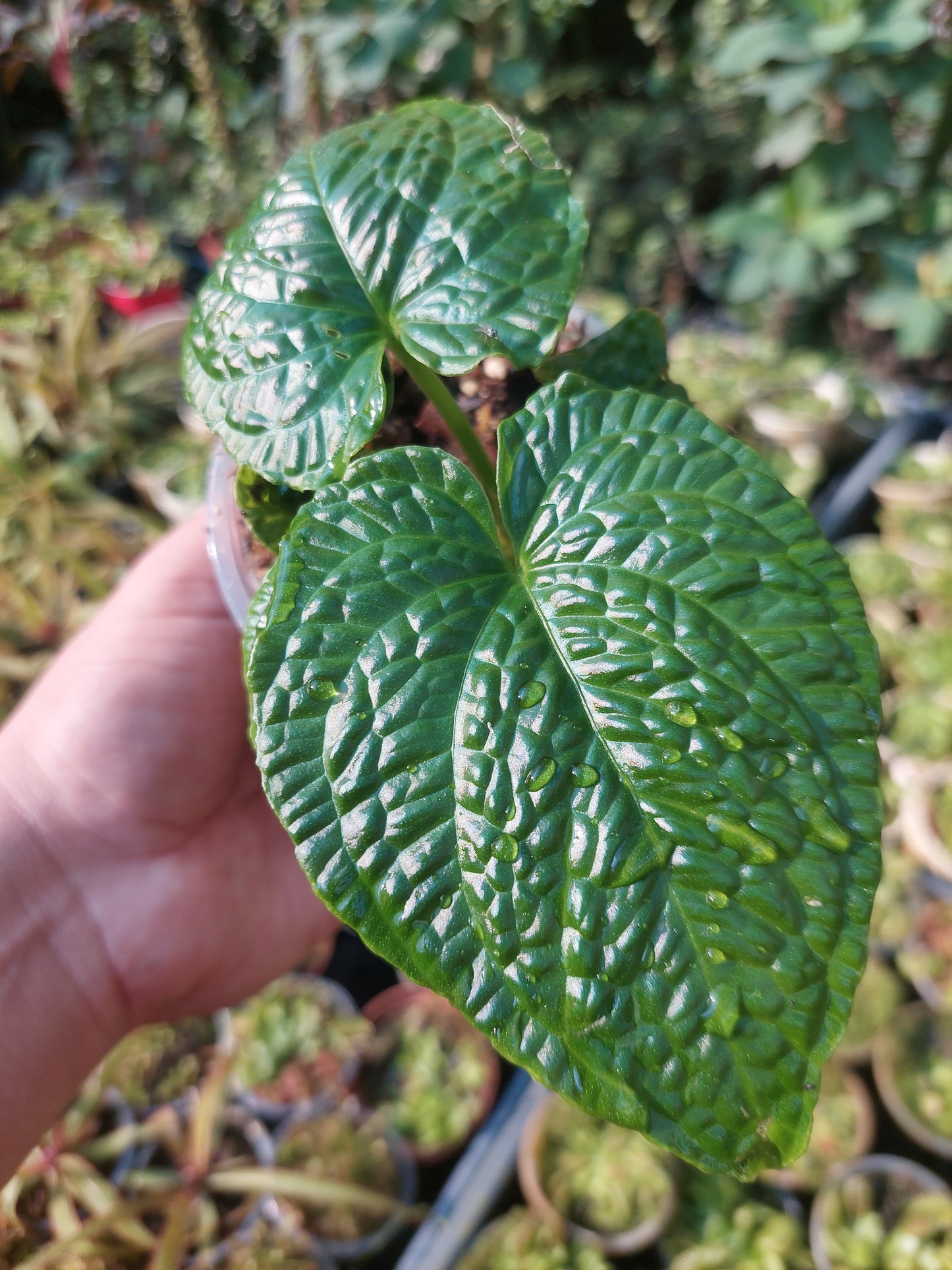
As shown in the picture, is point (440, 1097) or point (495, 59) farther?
point (495, 59)

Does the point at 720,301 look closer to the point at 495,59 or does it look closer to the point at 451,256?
the point at 495,59

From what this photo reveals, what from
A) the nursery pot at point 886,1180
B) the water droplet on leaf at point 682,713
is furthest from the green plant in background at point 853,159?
the water droplet on leaf at point 682,713

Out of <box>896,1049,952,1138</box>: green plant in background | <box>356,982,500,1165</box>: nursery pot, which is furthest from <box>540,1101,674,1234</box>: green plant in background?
<box>896,1049,952,1138</box>: green plant in background

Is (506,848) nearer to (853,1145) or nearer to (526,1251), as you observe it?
(526,1251)

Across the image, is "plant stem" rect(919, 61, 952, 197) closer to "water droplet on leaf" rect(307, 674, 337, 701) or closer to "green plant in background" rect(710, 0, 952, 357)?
"green plant in background" rect(710, 0, 952, 357)

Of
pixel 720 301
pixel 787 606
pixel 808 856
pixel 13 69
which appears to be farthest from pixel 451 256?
pixel 13 69
